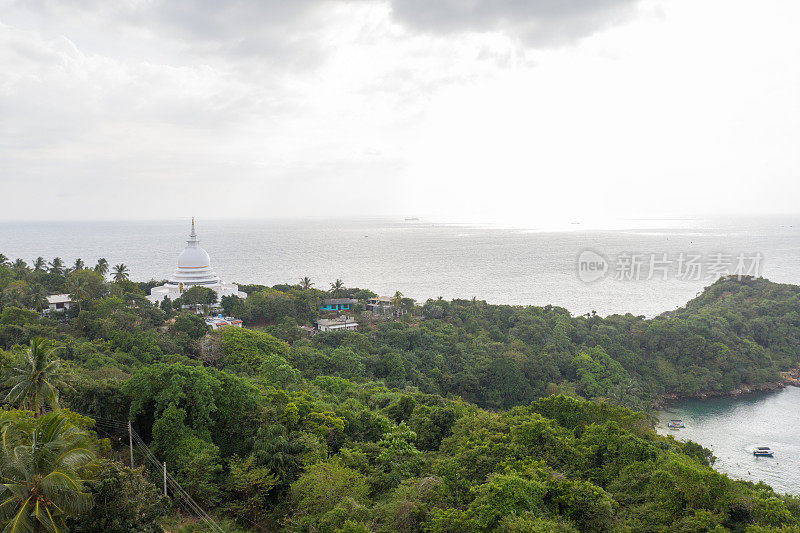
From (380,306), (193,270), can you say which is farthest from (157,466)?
(193,270)

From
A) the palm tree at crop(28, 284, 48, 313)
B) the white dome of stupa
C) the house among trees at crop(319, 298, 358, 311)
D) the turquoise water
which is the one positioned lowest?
the turquoise water

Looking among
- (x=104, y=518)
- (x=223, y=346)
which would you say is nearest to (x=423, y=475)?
(x=104, y=518)

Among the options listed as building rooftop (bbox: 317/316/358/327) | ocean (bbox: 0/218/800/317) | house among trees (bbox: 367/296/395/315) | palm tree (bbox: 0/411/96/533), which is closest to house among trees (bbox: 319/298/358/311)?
house among trees (bbox: 367/296/395/315)

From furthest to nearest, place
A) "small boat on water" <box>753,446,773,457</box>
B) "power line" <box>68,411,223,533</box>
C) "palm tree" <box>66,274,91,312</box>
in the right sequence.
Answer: "palm tree" <box>66,274,91,312</box> < "small boat on water" <box>753,446,773,457</box> < "power line" <box>68,411,223,533</box>

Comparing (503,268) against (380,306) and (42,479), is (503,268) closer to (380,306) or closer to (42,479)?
(380,306)

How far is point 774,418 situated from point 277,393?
132ft

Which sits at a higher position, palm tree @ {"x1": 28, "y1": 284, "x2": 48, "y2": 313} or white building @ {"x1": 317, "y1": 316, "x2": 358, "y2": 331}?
palm tree @ {"x1": 28, "y1": 284, "x2": 48, "y2": 313}

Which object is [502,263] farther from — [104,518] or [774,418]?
[104,518]

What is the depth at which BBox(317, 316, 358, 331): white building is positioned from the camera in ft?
144

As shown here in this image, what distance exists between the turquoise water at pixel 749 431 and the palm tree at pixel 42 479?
31457 millimetres

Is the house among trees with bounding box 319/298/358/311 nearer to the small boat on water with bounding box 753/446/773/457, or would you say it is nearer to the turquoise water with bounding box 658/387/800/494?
the turquoise water with bounding box 658/387/800/494

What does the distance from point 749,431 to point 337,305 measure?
37345 mm

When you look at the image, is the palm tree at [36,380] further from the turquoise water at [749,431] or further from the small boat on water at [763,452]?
the small boat on water at [763,452]

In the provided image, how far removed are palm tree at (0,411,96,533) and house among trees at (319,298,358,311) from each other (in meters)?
38.3
